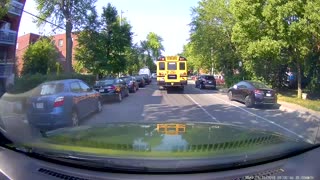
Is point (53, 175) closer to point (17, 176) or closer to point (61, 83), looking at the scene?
point (17, 176)

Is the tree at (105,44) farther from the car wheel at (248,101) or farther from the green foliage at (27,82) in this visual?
the car wheel at (248,101)

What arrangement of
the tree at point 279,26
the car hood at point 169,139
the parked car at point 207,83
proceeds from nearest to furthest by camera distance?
the car hood at point 169,139
the tree at point 279,26
the parked car at point 207,83

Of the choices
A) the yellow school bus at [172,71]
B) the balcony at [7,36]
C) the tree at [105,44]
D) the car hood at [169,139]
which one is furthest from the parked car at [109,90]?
the tree at [105,44]

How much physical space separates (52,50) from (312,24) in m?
31.1

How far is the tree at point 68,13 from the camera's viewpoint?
3931cm

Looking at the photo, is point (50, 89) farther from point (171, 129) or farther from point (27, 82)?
point (27, 82)

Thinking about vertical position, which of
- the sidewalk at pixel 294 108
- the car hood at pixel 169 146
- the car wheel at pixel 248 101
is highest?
the car hood at pixel 169 146

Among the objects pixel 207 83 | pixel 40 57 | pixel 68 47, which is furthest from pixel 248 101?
pixel 40 57

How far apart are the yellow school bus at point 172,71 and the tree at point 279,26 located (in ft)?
25.6

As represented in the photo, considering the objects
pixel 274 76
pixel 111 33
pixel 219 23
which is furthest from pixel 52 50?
pixel 274 76

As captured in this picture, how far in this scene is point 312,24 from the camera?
23.0 metres

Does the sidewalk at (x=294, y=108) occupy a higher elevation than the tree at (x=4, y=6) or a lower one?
lower

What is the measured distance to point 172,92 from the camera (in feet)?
112

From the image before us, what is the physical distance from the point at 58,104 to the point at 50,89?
0.53 m
